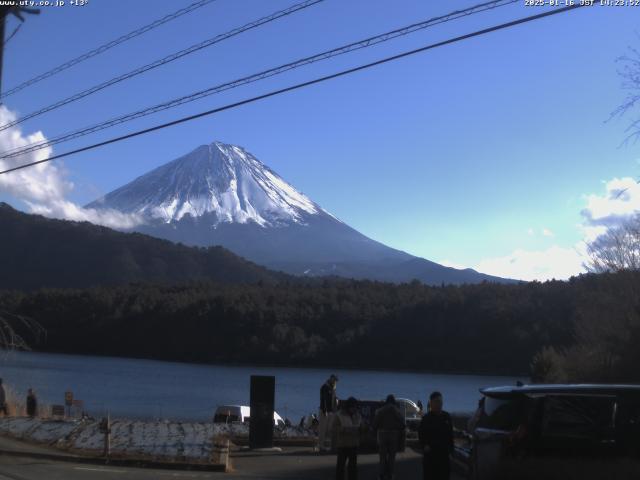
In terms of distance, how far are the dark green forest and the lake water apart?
141 inches

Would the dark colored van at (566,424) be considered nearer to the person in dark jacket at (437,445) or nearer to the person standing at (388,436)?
the person in dark jacket at (437,445)

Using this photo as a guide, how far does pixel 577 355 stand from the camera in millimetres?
41250

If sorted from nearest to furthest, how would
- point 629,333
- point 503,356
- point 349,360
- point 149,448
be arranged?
point 149,448 < point 629,333 < point 503,356 < point 349,360

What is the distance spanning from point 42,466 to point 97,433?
3068mm

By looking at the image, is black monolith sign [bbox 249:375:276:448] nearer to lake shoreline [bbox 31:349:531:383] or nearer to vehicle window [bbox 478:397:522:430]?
vehicle window [bbox 478:397:522:430]

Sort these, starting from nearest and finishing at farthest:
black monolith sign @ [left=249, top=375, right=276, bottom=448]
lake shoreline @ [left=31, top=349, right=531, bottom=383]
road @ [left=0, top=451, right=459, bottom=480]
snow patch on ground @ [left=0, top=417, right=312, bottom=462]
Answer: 1. road @ [left=0, top=451, right=459, bottom=480]
2. snow patch on ground @ [left=0, top=417, right=312, bottom=462]
3. black monolith sign @ [left=249, top=375, right=276, bottom=448]
4. lake shoreline @ [left=31, top=349, right=531, bottom=383]

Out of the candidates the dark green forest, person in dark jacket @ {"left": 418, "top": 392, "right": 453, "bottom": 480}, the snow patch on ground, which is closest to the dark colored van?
person in dark jacket @ {"left": 418, "top": 392, "right": 453, "bottom": 480}

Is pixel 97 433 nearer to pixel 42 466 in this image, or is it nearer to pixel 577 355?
pixel 42 466

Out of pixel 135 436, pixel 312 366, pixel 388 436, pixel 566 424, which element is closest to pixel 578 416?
pixel 566 424

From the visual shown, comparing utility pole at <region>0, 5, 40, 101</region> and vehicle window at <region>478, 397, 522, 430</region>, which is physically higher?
utility pole at <region>0, 5, 40, 101</region>

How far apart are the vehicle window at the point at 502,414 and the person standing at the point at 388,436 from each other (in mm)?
2565

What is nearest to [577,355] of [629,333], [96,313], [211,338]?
[629,333]

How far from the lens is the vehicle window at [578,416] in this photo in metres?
8.41

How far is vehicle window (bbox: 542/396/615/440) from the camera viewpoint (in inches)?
331
